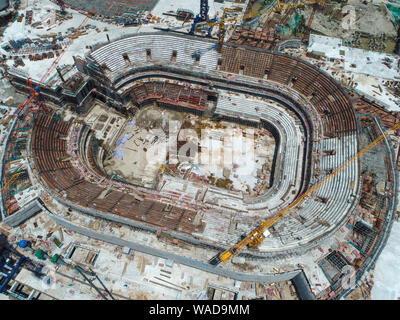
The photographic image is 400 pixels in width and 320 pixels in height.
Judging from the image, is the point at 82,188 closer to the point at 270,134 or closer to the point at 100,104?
the point at 100,104

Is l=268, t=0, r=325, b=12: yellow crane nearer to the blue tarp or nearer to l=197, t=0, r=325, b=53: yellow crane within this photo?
l=197, t=0, r=325, b=53: yellow crane

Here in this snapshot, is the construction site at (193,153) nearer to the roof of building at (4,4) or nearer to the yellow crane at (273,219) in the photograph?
the yellow crane at (273,219)

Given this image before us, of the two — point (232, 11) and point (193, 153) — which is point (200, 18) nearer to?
point (232, 11)

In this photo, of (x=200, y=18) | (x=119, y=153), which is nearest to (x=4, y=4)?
(x=200, y=18)

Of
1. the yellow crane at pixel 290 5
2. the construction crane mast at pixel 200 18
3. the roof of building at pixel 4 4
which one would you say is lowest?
the roof of building at pixel 4 4

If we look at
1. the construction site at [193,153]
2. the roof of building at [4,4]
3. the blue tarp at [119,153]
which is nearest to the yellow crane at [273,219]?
the construction site at [193,153]
